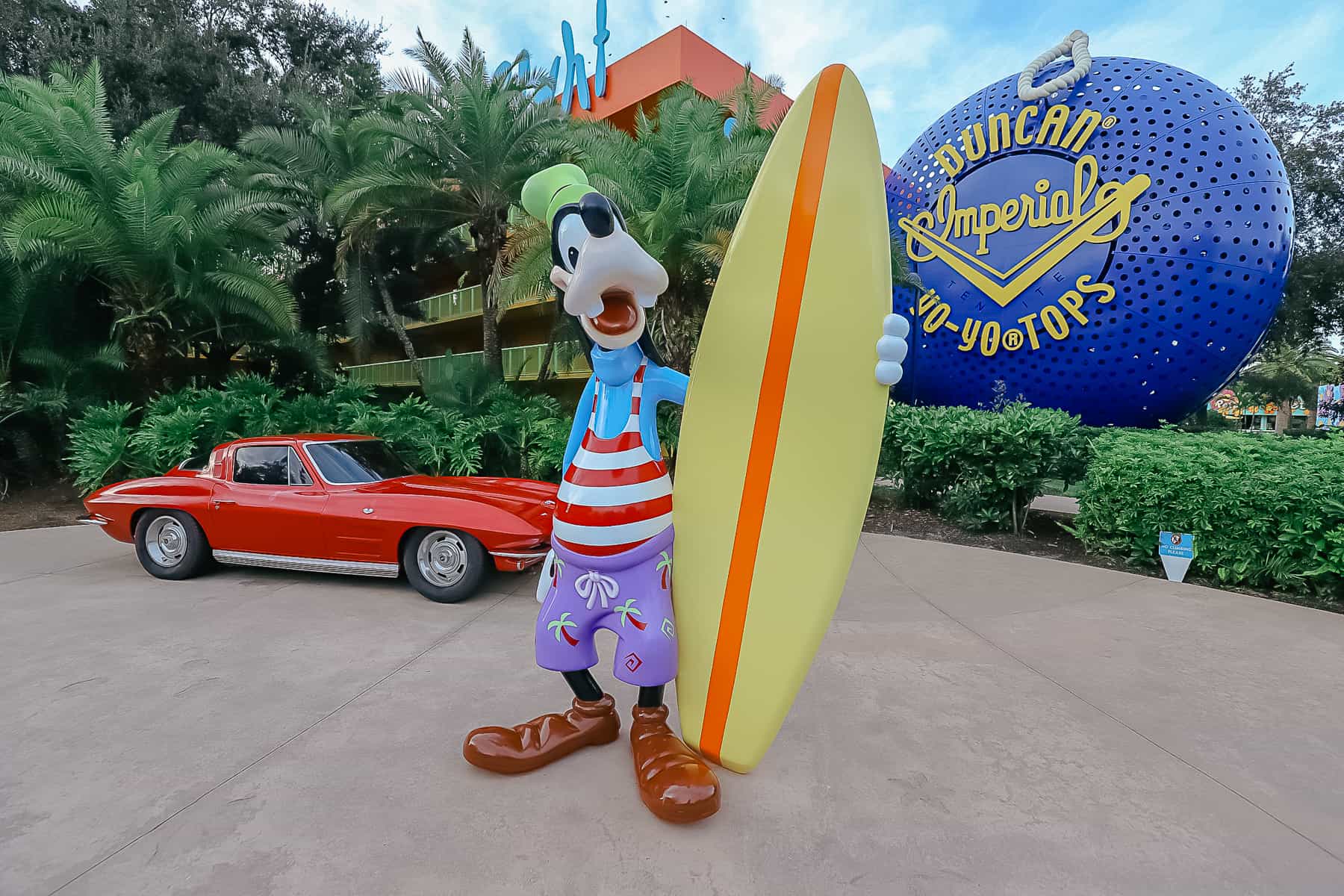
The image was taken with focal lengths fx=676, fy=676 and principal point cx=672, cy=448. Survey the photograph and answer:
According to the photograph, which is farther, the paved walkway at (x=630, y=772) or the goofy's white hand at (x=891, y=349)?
the goofy's white hand at (x=891, y=349)

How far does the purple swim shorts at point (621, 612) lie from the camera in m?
2.50

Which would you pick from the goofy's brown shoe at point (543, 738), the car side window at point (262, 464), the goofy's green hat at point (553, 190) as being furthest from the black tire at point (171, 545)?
the goofy's green hat at point (553, 190)

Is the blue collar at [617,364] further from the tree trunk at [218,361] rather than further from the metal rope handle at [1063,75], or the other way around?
the tree trunk at [218,361]

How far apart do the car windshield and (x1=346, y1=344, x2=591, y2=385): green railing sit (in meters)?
2.98

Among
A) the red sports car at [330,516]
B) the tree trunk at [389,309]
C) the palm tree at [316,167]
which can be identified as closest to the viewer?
the red sports car at [330,516]

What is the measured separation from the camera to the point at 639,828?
229 cm

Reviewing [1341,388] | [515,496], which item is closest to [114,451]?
[515,496]

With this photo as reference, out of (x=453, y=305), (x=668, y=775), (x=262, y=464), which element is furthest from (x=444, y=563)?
(x=453, y=305)

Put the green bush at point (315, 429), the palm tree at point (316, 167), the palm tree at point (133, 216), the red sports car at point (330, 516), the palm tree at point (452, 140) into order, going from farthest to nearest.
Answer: the palm tree at point (316, 167) → the palm tree at point (452, 140) → the palm tree at point (133, 216) → the green bush at point (315, 429) → the red sports car at point (330, 516)

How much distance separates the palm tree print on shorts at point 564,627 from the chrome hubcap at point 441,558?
2.50m

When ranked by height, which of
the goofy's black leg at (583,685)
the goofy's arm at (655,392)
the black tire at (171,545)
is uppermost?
the goofy's arm at (655,392)

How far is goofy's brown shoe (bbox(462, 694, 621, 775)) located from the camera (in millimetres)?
2580

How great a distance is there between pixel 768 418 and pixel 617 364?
1.98 ft

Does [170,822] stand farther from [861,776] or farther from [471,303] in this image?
[471,303]
